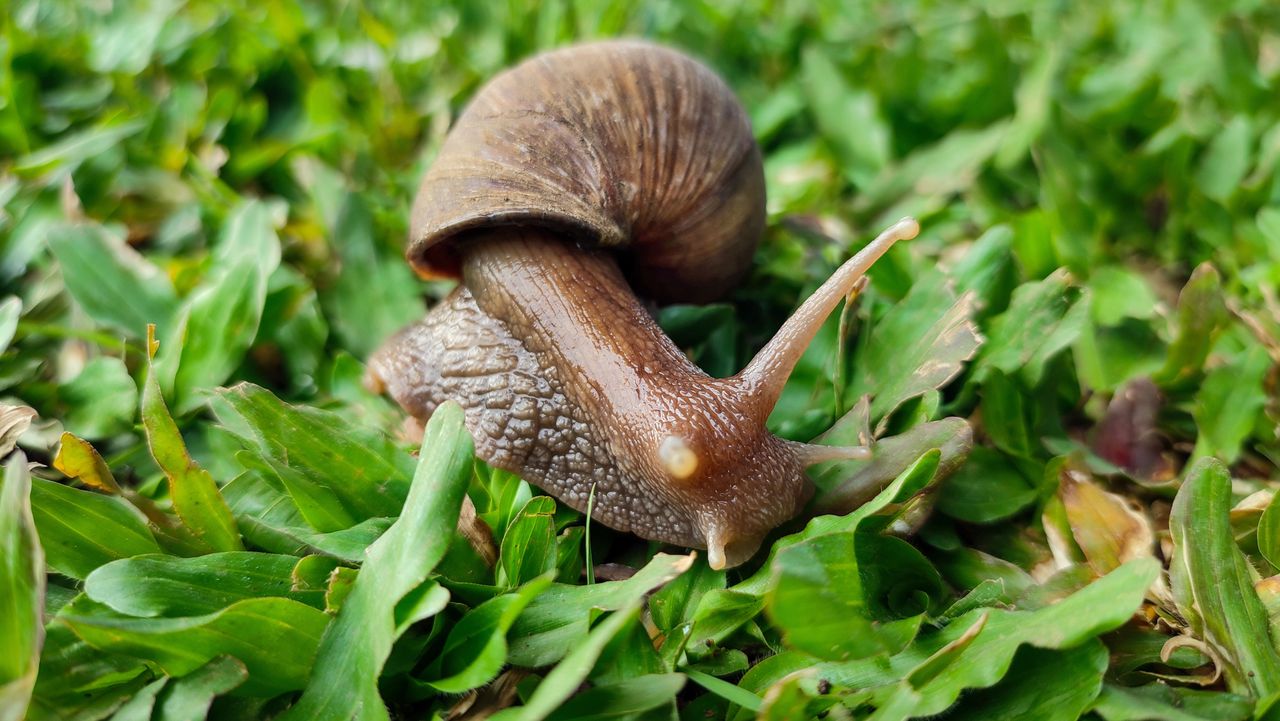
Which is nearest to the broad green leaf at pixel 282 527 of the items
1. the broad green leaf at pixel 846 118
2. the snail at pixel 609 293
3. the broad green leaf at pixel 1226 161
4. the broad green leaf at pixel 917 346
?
the snail at pixel 609 293

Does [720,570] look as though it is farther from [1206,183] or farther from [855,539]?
[1206,183]

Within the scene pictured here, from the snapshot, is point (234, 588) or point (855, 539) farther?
point (855, 539)

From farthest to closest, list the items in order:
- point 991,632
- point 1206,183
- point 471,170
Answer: point 1206,183 < point 471,170 < point 991,632

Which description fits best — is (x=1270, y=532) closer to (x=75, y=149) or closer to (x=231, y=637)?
(x=231, y=637)

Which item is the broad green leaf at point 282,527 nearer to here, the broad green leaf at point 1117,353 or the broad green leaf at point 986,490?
the broad green leaf at point 986,490

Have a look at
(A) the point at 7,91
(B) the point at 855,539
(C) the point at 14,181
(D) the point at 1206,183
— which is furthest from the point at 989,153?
(A) the point at 7,91

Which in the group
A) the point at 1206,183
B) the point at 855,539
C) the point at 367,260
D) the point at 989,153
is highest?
the point at 367,260

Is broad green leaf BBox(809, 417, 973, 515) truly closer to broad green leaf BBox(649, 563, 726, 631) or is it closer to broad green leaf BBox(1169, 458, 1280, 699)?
broad green leaf BBox(649, 563, 726, 631)
